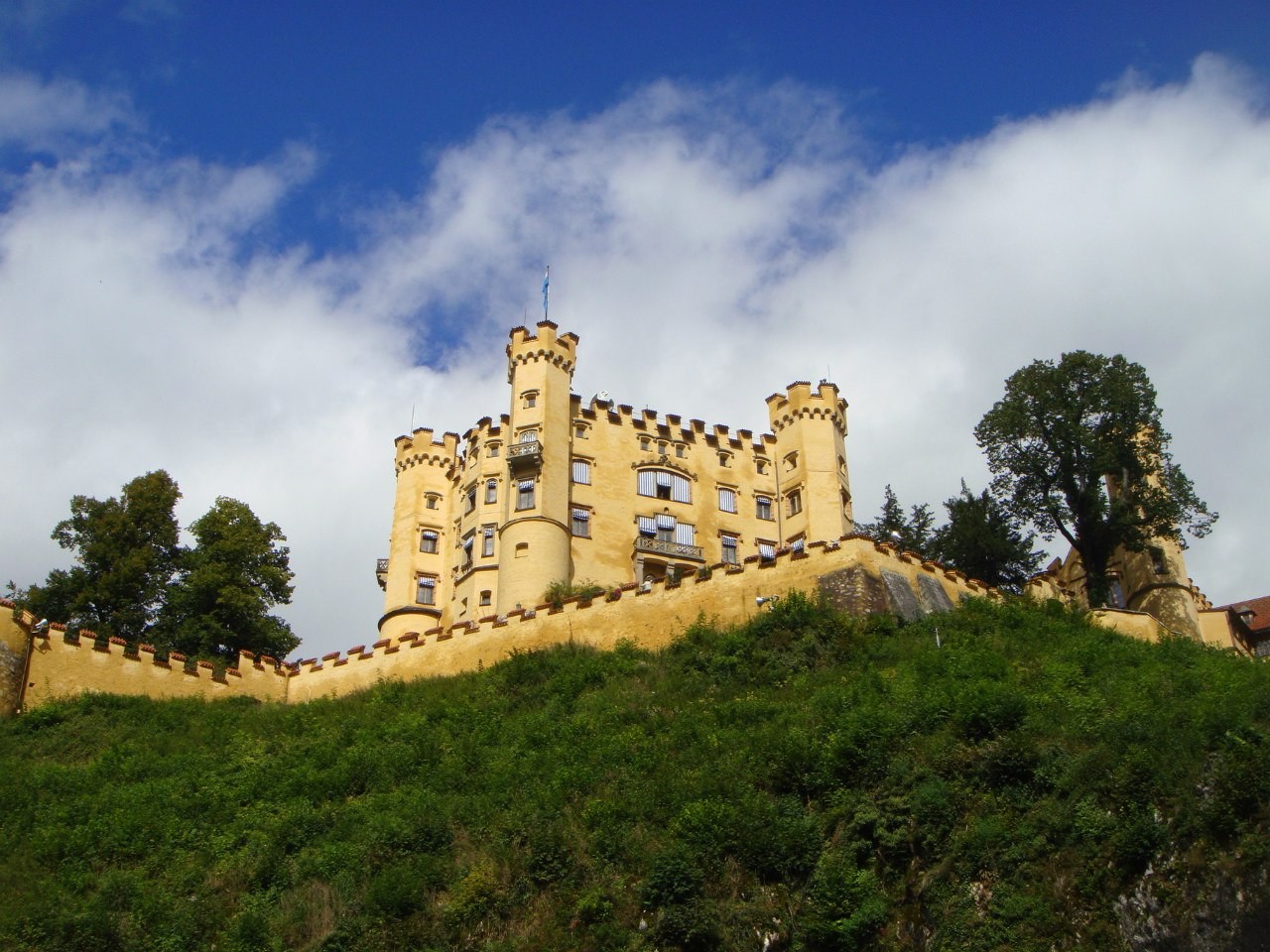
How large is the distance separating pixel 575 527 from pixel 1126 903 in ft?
127

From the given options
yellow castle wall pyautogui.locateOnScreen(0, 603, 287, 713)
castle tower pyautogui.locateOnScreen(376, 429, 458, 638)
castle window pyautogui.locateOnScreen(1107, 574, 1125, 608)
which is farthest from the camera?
castle tower pyautogui.locateOnScreen(376, 429, 458, 638)

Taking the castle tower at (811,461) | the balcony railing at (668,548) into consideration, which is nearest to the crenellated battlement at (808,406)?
the castle tower at (811,461)

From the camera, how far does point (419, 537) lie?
202 ft

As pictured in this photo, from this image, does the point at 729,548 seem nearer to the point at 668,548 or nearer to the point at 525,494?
the point at 668,548

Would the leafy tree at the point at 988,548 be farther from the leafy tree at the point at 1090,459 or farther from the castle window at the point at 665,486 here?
the castle window at the point at 665,486

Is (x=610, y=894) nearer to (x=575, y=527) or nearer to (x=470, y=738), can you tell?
(x=470, y=738)

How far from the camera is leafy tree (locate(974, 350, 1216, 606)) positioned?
2170 inches

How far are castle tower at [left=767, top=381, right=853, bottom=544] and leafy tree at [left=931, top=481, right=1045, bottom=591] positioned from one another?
16.3 feet


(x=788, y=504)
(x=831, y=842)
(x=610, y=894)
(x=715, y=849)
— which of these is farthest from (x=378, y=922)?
(x=788, y=504)

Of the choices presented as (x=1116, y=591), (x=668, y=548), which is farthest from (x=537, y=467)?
(x=1116, y=591)

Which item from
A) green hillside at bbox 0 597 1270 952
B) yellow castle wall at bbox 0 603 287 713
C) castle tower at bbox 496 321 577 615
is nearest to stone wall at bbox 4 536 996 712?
yellow castle wall at bbox 0 603 287 713

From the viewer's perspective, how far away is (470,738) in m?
32.5

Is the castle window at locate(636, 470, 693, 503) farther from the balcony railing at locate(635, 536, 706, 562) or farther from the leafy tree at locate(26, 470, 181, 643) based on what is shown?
the leafy tree at locate(26, 470, 181, 643)

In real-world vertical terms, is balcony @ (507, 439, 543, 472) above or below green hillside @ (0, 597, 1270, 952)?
above
